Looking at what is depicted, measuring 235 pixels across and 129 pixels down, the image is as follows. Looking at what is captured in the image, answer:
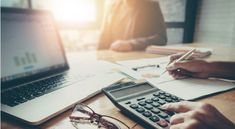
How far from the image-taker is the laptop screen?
58 centimetres

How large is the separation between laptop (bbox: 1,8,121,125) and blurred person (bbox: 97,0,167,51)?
0.99m

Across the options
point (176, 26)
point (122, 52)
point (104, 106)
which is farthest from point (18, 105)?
point (176, 26)

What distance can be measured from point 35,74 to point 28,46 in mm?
83

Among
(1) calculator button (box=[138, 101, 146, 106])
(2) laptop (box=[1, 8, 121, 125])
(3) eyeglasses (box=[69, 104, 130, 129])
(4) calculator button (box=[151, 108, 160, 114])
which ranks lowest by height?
(3) eyeglasses (box=[69, 104, 130, 129])

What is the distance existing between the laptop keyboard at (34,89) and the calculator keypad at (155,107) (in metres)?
0.23

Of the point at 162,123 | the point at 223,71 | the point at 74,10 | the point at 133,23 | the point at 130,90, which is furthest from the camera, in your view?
the point at 74,10

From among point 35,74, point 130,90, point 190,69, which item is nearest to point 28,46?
point 35,74

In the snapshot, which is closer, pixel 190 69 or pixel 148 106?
pixel 148 106

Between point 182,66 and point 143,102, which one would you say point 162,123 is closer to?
point 143,102

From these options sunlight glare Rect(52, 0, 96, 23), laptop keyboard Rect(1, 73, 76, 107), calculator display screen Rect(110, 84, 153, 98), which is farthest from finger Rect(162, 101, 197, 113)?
sunlight glare Rect(52, 0, 96, 23)

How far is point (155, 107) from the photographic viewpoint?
0.48 metres

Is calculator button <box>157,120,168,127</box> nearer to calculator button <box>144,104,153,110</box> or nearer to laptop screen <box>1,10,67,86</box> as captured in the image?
calculator button <box>144,104,153,110</box>

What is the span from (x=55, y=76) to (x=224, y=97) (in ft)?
1.63

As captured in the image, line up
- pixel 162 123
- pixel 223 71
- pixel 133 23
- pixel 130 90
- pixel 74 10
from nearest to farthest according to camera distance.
Answer: pixel 162 123
pixel 130 90
pixel 223 71
pixel 133 23
pixel 74 10
